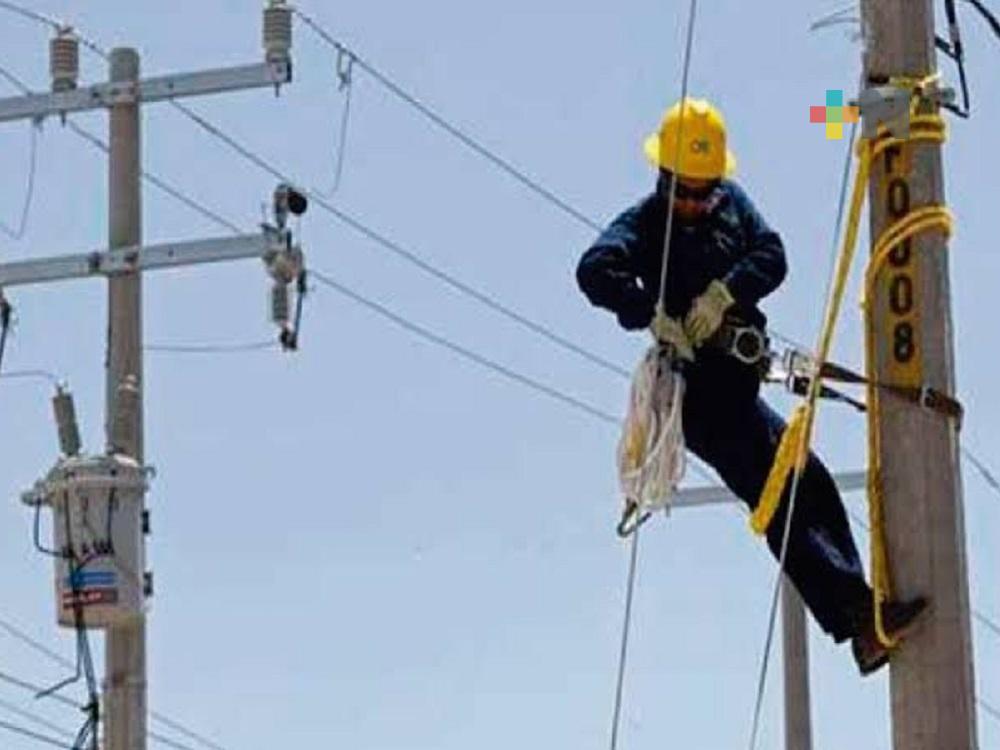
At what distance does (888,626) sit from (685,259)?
3.76 ft

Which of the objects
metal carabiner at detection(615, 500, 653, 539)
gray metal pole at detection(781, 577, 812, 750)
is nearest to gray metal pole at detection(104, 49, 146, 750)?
gray metal pole at detection(781, 577, 812, 750)

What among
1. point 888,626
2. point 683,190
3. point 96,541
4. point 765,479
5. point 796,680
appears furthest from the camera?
point 796,680

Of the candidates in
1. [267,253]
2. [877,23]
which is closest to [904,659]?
[877,23]

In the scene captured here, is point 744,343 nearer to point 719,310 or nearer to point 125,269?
point 719,310

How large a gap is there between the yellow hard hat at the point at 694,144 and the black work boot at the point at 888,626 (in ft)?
4.04

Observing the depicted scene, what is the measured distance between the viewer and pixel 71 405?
1598cm

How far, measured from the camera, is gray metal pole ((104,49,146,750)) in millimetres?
15594

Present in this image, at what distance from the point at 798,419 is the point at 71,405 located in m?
8.75

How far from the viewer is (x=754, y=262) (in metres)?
7.84

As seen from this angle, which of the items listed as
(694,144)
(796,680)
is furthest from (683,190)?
(796,680)

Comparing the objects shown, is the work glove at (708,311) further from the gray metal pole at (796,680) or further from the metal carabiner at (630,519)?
the gray metal pole at (796,680)

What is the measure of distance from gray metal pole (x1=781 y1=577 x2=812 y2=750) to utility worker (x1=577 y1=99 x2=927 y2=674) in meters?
11.0

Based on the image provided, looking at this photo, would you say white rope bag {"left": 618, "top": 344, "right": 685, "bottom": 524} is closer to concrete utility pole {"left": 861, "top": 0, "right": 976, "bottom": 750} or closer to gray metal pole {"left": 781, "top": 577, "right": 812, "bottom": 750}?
concrete utility pole {"left": 861, "top": 0, "right": 976, "bottom": 750}

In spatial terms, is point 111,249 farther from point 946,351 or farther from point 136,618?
point 946,351
